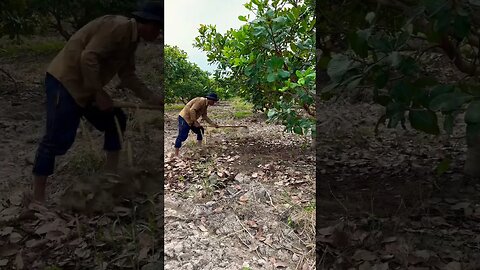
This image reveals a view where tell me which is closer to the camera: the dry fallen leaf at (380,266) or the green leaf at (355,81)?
the green leaf at (355,81)

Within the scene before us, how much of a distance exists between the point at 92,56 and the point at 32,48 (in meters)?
0.74

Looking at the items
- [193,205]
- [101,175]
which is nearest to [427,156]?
[193,205]

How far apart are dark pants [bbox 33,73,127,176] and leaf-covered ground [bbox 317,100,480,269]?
1.31m

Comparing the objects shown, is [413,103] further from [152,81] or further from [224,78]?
[224,78]

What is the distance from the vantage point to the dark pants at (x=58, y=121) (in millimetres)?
2152

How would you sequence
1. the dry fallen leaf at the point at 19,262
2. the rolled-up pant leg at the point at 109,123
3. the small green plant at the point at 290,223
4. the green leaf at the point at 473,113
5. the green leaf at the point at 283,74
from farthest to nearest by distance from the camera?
the green leaf at the point at 283,74, the small green plant at the point at 290,223, the rolled-up pant leg at the point at 109,123, the dry fallen leaf at the point at 19,262, the green leaf at the point at 473,113

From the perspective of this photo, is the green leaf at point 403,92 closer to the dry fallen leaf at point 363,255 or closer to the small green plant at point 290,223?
the dry fallen leaf at point 363,255

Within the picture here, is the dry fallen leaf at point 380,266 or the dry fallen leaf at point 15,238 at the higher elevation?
the dry fallen leaf at point 380,266

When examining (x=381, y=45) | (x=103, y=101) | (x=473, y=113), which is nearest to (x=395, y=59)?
(x=381, y=45)

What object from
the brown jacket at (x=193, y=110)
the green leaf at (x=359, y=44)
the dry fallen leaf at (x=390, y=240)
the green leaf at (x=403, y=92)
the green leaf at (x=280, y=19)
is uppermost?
the green leaf at (x=280, y=19)

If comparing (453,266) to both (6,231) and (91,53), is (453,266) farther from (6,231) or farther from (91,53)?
(6,231)

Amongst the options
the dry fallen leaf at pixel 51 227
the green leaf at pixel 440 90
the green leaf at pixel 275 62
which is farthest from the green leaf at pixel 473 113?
the green leaf at pixel 275 62

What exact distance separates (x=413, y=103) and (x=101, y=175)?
1819mm

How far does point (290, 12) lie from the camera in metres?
3.18
